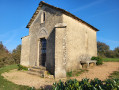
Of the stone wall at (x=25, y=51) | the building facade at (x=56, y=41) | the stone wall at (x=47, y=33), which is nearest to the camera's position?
the building facade at (x=56, y=41)

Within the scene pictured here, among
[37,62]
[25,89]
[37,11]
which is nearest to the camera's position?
[25,89]

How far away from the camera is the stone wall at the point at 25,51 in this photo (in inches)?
458

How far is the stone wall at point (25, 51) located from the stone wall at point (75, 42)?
586 cm

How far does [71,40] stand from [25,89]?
6026mm

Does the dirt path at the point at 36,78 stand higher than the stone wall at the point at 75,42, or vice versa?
the stone wall at the point at 75,42

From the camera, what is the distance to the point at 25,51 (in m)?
11.8

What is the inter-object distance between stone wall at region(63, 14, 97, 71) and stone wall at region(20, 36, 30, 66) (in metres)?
5.86

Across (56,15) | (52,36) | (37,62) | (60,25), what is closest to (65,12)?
(56,15)

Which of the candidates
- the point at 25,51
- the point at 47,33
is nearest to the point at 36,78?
the point at 47,33

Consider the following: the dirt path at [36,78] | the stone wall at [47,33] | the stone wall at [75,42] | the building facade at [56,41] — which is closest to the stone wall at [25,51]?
the building facade at [56,41]

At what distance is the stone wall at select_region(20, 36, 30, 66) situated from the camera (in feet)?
38.2

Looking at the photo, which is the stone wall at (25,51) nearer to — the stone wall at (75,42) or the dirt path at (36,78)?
the dirt path at (36,78)

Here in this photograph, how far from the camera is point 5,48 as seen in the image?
26.9 meters

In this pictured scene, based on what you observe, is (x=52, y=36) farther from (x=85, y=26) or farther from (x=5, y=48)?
(x=5, y=48)
